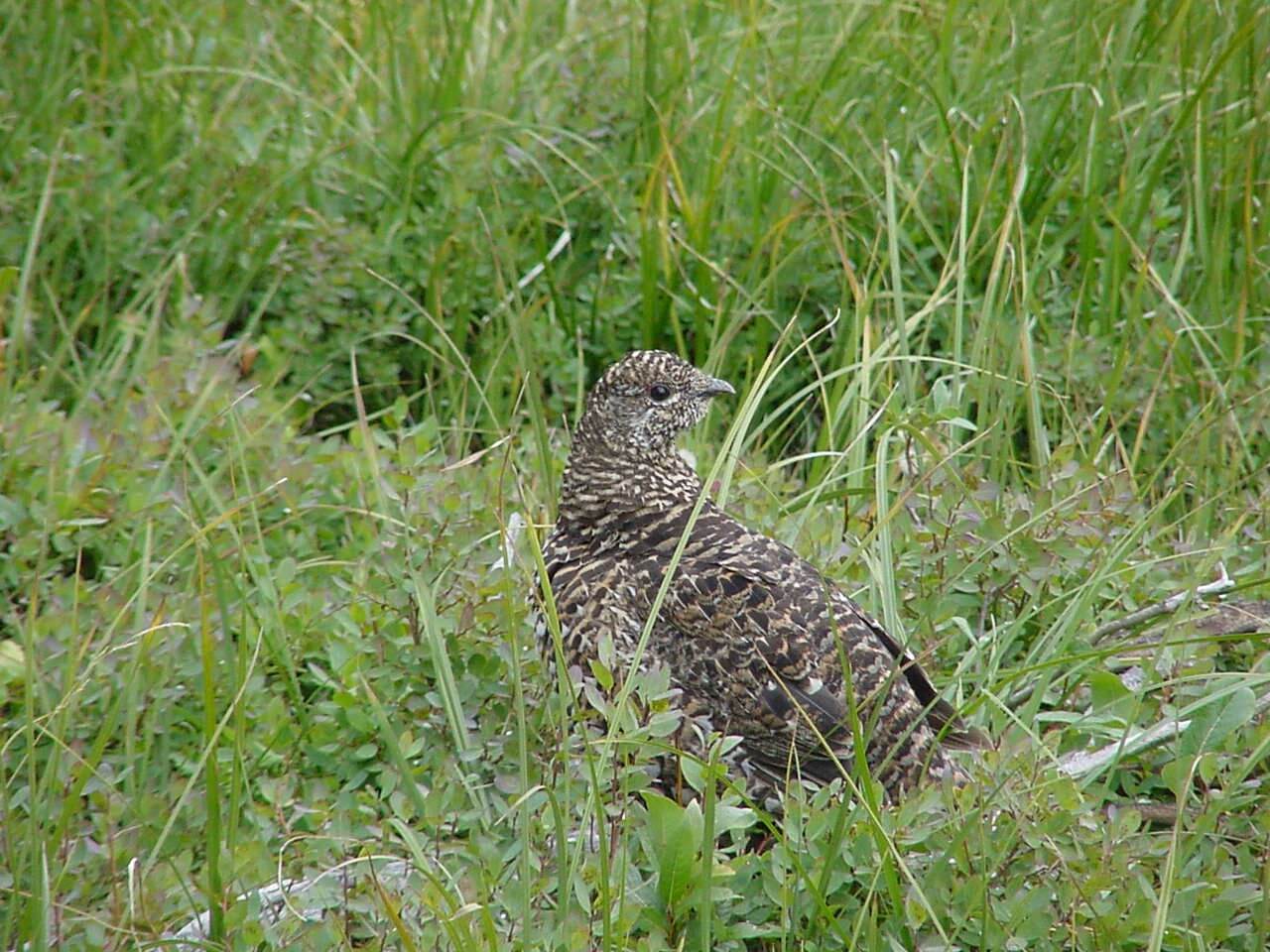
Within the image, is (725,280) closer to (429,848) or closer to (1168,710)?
(1168,710)

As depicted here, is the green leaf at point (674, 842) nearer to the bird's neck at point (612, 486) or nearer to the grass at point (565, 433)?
the grass at point (565, 433)

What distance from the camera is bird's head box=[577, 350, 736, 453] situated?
14.0ft

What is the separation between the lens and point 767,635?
148 inches

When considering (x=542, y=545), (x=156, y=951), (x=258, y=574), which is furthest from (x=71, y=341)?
(x=156, y=951)

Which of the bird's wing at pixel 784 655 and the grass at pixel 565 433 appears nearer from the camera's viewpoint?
the grass at pixel 565 433

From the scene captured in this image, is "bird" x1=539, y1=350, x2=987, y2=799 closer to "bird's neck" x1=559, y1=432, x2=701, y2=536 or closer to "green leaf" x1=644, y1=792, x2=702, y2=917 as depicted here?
"bird's neck" x1=559, y1=432, x2=701, y2=536

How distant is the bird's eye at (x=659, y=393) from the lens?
4.28 m

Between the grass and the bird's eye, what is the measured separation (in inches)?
12.5

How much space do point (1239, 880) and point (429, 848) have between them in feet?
5.22

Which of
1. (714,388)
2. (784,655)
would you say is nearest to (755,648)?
(784,655)

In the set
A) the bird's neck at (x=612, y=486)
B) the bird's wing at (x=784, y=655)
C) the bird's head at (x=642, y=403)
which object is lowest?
the bird's wing at (x=784, y=655)

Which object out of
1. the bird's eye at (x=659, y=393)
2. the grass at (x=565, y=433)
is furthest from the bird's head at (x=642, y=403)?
the grass at (x=565, y=433)

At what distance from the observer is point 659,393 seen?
4.30 meters

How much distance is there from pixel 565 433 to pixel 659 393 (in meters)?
1.15
